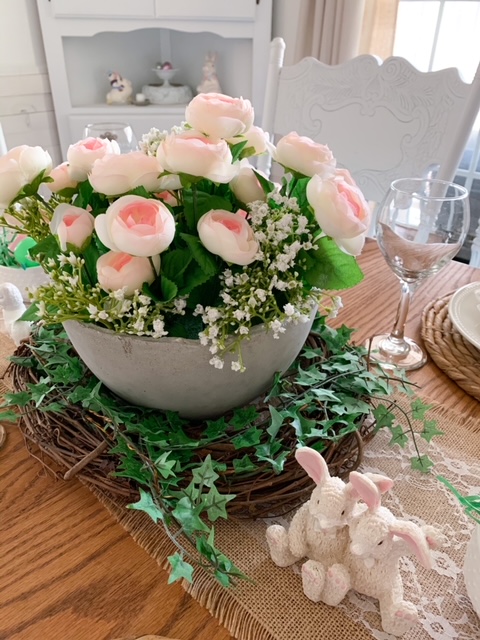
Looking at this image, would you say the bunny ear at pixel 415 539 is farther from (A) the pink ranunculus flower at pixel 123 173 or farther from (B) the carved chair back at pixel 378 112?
(B) the carved chair back at pixel 378 112

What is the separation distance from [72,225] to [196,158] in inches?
4.9

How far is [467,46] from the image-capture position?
1894mm

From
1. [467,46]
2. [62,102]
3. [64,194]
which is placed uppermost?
[64,194]

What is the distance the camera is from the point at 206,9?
6.48 ft

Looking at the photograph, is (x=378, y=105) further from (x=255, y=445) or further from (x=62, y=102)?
(x=62, y=102)

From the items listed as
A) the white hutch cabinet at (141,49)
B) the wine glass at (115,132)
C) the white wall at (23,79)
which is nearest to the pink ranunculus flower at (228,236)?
the wine glass at (115,132)

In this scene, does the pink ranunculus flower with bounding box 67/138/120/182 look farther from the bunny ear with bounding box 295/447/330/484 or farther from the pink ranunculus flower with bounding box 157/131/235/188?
the bunny ear with bounding box 295/447/330/484

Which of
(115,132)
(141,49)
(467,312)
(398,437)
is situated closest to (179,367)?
(398,437)

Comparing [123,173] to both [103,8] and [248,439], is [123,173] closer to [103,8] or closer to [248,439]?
[248,439]

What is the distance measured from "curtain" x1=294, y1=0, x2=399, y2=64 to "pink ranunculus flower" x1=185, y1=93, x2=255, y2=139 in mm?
1722

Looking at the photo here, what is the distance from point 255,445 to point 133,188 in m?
0.25

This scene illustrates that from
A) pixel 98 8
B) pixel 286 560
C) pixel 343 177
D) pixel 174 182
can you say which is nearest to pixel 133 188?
pixel 174 182

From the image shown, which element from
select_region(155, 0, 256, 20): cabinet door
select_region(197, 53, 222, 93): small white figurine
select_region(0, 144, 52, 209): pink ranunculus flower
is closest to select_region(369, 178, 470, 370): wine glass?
select_region(0, 144, 52, 209): pink ranunculus flower

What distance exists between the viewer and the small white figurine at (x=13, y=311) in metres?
0.68
